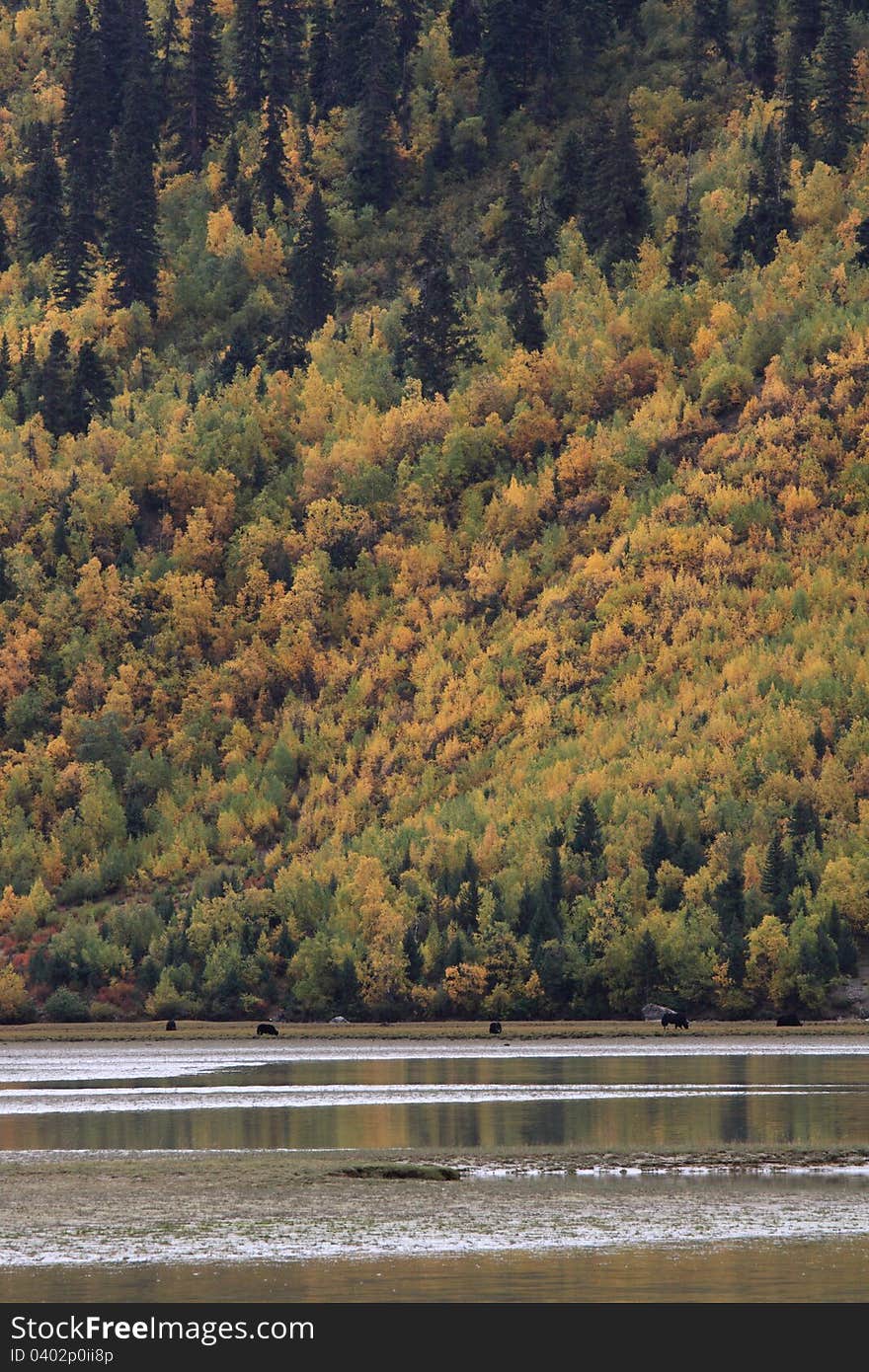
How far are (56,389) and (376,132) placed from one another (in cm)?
3637

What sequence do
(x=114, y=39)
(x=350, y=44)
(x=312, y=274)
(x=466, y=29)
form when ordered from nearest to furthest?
(x=312, y=274) < (x=350, y=44) < (x=466, y=29) < (x=114, y=39)

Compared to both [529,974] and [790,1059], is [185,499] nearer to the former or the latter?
[529,974]

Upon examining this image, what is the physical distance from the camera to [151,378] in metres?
158

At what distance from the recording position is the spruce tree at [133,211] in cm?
16475

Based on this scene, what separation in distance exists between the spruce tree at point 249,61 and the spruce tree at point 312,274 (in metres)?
26.2

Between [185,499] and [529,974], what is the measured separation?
54100mm

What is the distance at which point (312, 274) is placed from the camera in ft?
516

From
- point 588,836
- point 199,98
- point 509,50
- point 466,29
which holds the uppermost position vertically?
point 466,29

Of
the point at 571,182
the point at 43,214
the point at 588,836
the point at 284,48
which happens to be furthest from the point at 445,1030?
the point at 284,48

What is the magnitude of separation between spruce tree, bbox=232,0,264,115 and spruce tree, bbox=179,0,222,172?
68.1 inches

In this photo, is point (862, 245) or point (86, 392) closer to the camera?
point (862, 245)

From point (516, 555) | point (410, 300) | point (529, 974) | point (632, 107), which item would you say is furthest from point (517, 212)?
point (529, 974)

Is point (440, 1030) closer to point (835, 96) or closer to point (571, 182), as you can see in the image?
point (835, 96)

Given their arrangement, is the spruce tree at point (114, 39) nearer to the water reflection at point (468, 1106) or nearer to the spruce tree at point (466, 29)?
the spruce tree at point (466, 29)
